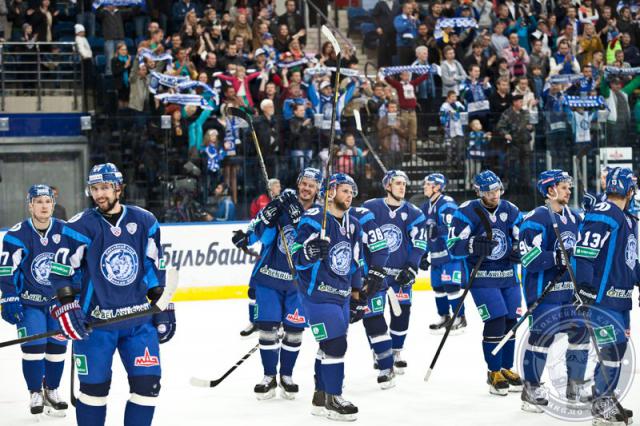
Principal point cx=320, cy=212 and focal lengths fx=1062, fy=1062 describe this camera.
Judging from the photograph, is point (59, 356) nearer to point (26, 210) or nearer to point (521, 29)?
point (26, 210)

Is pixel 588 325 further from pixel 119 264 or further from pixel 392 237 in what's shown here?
pixel 119 264

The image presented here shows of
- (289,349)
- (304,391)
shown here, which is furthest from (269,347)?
(304,391)

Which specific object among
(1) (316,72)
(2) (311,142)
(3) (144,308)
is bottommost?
(3) (144,308)

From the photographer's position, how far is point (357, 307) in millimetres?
6922

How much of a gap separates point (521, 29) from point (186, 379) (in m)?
9.73

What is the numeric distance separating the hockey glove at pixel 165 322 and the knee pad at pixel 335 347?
1.23 meters

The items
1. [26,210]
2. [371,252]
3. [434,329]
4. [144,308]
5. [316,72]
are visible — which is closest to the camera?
[144,308]

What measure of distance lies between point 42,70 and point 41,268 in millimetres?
8191

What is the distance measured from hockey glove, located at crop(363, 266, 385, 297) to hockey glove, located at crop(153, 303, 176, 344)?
6.07 ft

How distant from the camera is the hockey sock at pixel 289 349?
24.0 ft

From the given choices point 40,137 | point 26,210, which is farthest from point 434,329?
point 40,137

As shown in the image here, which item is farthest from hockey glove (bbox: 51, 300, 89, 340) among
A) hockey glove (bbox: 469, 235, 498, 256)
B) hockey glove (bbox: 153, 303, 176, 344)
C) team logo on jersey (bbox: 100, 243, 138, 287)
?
hockey glove (bbox: 469, 235, 498, 256)

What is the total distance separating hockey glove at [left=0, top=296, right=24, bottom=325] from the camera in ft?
21.7

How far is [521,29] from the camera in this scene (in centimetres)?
1598
